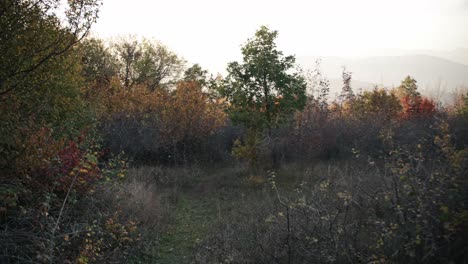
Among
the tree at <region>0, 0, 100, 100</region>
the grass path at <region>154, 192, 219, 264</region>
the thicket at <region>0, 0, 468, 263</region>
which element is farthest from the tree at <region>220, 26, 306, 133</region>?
the tree at <region>0, 0, 100, 100</region>

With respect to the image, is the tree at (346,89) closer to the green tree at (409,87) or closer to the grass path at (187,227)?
the green tree at (409,87)

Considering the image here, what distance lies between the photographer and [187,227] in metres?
9.14

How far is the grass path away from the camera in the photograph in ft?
23.8

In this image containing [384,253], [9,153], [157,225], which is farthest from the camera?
[157,225]

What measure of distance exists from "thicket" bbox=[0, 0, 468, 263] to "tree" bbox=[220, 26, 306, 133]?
0.05m

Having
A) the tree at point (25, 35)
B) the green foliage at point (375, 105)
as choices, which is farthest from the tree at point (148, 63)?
the tree at point (25, 35)

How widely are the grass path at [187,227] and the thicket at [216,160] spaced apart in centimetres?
37

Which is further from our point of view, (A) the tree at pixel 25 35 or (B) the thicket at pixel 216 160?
(A) the tree at pixel 25 35

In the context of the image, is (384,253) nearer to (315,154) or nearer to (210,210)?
(210,210)

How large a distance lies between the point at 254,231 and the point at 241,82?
7.59 meters

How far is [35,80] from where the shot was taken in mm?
8547

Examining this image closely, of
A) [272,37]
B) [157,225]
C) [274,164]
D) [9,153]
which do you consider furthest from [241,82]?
[9,153]

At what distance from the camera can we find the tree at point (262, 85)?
13352 mm

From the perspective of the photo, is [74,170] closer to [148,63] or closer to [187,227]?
[187,227]
